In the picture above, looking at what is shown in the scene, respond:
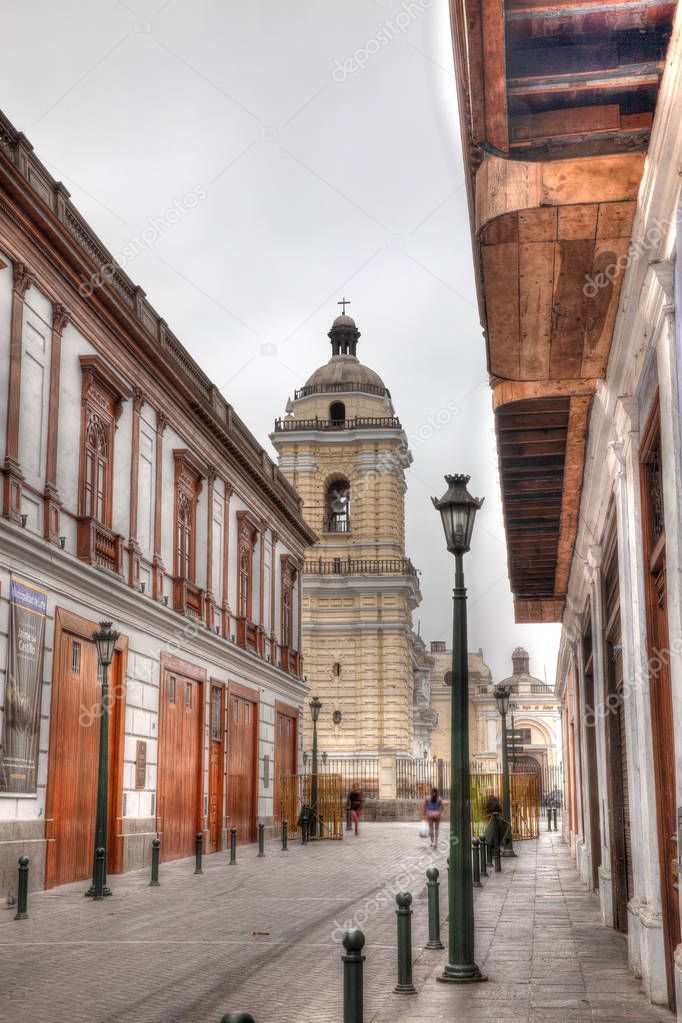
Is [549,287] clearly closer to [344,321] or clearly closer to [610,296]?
[610,296]

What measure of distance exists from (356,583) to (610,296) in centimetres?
5151

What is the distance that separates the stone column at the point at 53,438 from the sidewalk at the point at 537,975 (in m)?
8.62

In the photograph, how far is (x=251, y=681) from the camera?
33.1m

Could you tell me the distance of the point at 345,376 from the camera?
63.7 metres

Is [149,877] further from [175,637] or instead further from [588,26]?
[588,26]

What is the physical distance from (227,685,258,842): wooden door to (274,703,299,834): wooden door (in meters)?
2.94

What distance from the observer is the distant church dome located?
2484 inches

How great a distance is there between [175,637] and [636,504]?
1763 cm

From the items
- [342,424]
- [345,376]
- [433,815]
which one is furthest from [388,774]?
[433,815]

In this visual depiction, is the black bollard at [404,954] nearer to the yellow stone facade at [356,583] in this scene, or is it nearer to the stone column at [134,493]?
the stone column at [134,493]

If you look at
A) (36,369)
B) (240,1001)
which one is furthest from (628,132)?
(36,369)

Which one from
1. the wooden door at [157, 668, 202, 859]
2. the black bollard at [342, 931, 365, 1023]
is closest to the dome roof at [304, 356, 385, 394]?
the wooden door at [157, 668, 202, 859]

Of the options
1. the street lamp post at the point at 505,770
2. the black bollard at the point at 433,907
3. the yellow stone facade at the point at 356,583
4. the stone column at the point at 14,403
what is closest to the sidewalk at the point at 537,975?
the black bollard at the point at 433,907

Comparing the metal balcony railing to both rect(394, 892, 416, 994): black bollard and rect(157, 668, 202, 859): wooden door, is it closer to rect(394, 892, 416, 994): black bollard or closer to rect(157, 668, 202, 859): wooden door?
rect(157, 668, 202, 859): wooden door
